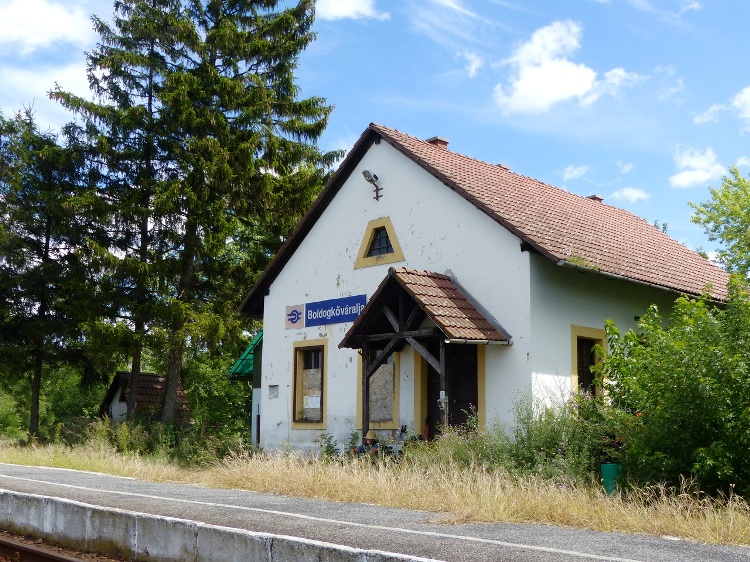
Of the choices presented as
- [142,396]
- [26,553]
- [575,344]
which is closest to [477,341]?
[575,344]

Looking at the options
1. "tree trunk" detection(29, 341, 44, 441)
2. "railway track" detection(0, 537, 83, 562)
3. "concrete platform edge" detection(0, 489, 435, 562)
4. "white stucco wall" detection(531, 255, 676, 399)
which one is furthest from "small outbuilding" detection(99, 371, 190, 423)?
"railway track" detection(0, 537, 83, 562)

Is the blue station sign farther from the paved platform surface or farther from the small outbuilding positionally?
the small outbuilding

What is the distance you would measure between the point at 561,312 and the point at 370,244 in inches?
171

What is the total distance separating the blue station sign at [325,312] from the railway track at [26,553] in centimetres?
871

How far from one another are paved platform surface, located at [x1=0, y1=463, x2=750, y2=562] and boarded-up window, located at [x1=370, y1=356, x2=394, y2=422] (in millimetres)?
4686

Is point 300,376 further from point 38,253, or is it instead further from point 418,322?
point 38,253

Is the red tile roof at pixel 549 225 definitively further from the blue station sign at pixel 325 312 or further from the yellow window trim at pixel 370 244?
the yellow window trim at pixel 370 244

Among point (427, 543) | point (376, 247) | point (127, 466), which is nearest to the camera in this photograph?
point (427, 543)

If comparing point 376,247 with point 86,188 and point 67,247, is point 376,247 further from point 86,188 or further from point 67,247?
point 67,247

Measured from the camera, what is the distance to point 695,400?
32.9 ft

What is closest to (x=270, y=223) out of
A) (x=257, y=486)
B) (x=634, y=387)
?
(x=257, y=486)

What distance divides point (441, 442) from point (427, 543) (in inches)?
217

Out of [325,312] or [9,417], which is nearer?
[325,312]

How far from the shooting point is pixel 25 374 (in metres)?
27.6
